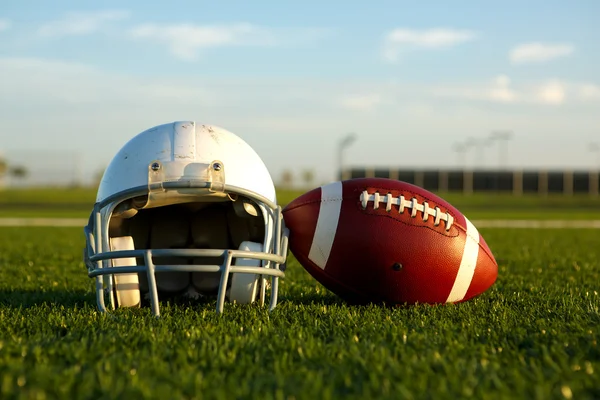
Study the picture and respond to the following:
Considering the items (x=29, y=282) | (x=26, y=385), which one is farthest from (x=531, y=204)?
(x=26, y=385)

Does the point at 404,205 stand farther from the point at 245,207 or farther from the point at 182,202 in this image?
the point at 182,202

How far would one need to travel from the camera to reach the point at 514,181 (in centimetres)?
4909

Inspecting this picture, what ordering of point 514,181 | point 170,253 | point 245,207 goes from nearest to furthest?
point 170,253, point 245,207, point 514,181

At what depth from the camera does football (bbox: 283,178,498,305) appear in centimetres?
313

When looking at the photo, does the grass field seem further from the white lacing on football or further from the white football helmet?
the white lacing on football

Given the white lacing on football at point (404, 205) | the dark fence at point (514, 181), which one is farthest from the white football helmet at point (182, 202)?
the dark fence at point (514, 181)

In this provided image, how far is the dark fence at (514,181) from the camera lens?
48.9 m

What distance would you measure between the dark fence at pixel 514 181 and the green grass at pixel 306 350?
45.9m

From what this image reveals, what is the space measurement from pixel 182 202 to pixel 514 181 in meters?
48.8

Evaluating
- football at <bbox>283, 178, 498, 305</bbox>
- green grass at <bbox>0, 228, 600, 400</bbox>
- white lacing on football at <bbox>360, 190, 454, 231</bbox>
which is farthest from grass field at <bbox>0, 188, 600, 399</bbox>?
white lacing on football at <bbox>360, 190, 454, 231</bbox>

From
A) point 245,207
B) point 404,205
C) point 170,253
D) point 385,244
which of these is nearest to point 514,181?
point 404,205

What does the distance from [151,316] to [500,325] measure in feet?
4.91

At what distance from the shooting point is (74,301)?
369 cm

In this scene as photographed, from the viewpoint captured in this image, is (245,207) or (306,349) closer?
(306,349)
